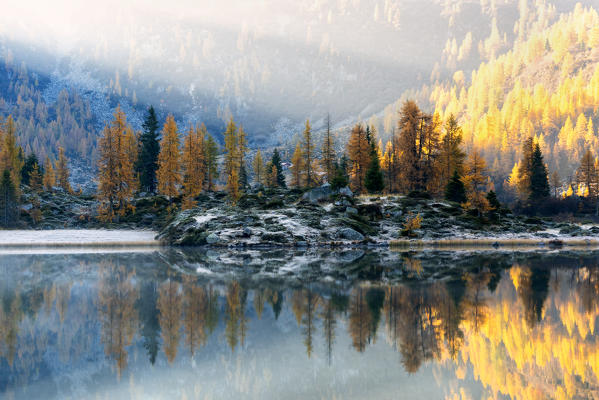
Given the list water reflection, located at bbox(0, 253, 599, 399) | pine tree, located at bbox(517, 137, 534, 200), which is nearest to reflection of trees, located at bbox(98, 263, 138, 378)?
water reflection, located at bbox(0, 253, 599, 399)

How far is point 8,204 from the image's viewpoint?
2314 inches

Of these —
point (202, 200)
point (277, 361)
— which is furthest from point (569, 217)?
point (277, 361)

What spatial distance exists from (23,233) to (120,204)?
12765 mm

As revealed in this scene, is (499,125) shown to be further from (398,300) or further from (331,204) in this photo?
(398,300)

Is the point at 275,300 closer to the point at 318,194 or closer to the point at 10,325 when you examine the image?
the point at 10,325

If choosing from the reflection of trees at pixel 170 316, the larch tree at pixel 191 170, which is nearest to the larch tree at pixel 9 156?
the larch tree at pixel 191 170

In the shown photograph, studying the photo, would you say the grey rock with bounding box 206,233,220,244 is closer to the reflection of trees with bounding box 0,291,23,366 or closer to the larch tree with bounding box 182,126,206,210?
the larch tree with bounding box 182,126,206,210

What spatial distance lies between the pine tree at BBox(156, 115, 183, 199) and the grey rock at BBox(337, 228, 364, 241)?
30899 mm

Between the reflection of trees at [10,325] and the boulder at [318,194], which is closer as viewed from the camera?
the reflection of trees at [10,325]

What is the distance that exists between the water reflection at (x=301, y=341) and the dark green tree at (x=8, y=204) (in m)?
52.0

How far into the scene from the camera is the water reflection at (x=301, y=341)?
254 inches

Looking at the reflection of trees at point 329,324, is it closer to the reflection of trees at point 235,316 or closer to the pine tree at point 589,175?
the reflection of trees at point 235,316

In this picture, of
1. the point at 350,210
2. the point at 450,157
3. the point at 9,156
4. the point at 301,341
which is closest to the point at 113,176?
the point at 9,156

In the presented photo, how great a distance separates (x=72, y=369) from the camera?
7.08m
